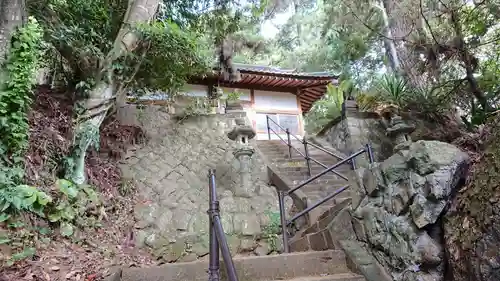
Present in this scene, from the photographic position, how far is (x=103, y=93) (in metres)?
4.72

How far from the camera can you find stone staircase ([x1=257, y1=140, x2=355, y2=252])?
3.19 metres

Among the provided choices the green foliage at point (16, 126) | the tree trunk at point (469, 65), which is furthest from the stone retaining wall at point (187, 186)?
the tree trunk at point (469, 65)

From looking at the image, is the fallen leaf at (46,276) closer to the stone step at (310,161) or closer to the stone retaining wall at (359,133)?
the stone step at (310,161)

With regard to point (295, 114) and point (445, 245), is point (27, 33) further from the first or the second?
point (295, 114)

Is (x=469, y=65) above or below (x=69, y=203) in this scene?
above

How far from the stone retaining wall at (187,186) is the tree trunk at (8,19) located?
2.73 m

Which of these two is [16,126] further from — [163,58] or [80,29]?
[163,58]

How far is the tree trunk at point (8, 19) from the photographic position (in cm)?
350

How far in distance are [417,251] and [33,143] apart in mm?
4386

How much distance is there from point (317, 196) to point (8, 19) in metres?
5.04

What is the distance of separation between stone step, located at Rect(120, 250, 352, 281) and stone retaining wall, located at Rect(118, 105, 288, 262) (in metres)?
1.94

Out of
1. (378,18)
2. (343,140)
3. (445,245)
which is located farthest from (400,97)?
(445,245)

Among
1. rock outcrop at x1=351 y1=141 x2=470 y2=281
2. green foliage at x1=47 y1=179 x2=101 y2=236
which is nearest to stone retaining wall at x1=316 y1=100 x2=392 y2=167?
rock outcrop at x1=351 y1=141 x2=470 y2=281

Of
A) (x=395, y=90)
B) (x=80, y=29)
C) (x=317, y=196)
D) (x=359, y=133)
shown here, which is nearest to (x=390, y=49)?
(x=395, y=90)
